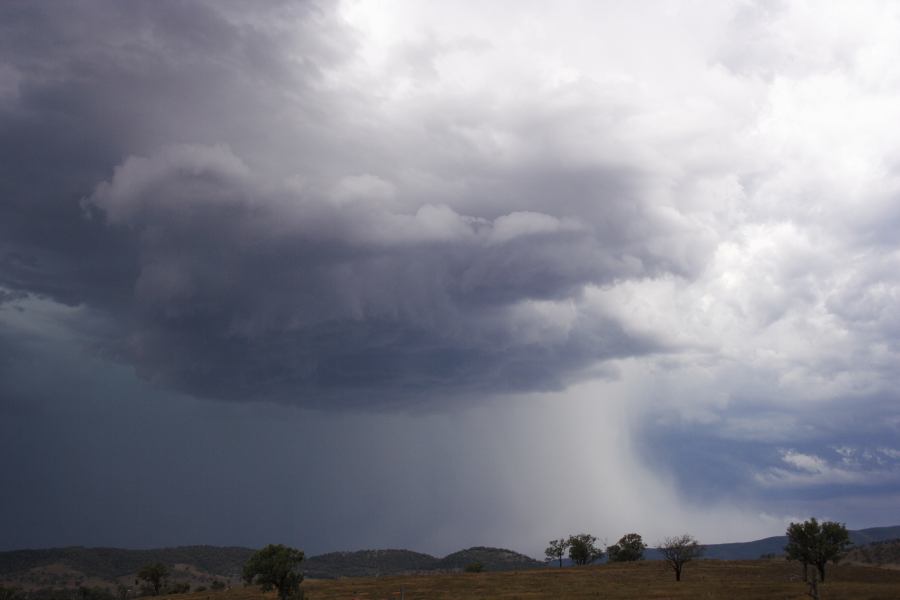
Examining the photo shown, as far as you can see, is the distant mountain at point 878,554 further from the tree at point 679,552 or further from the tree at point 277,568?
the tree at point 277,568

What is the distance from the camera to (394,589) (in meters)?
105

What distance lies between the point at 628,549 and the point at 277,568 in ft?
348

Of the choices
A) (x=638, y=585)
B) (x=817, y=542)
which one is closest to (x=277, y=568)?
(x=638, y=585)

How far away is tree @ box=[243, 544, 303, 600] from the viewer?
8844cm

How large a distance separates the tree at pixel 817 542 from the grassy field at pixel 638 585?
10.4 ft

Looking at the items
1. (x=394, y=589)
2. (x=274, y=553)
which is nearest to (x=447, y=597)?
(x=394, y=589)

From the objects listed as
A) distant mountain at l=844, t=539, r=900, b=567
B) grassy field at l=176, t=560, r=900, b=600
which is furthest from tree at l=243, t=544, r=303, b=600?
distant mountain at l=844, t=539, r=900, b=567

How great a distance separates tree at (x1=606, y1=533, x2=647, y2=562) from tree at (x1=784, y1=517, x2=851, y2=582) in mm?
60872

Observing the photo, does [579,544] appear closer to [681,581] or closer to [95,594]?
[681,581]

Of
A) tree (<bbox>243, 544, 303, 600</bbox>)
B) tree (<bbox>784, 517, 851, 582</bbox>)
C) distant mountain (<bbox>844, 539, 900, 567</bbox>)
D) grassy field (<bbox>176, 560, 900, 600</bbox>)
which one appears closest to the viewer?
grassy field (<bbox>176, 560, 900, 600</bbox>)

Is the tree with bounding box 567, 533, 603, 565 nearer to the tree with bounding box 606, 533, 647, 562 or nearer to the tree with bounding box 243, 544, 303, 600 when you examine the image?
the tree with bounding box 606, 533, 647, 562

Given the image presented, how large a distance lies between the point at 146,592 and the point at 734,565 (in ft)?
417

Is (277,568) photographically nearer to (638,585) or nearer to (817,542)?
(638,585)

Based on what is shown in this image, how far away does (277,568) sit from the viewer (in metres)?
88.2
